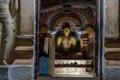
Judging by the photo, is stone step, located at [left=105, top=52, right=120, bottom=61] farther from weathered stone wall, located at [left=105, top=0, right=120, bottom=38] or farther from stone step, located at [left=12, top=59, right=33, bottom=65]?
stone step, located at [left=12, top=59, right=33, bottom=65]

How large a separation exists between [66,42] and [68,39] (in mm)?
141

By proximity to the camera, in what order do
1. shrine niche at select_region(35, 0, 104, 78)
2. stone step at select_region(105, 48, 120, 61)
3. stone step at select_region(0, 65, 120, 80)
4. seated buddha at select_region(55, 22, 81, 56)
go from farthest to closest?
seated buddha at select_region(55, 22, 81, 56) → shrine niche at select_region(35, 0, 104, 78) → stone step at select_region(105, 48, 120, 61) → stone step at select_region(0, 65, 120, 80)

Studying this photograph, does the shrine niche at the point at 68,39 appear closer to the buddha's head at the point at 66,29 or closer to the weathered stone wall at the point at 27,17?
the buddha's head at the point at 66,29

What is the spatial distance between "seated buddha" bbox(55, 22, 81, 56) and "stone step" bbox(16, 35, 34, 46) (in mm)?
3254

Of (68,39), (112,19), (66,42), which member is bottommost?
(66,42)

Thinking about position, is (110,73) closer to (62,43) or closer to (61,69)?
(61,69)

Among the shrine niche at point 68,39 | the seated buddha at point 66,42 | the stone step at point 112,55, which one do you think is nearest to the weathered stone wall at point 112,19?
the shrine niche at point 68,39

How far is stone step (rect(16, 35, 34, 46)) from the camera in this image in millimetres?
9281

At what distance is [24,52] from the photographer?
927 centimetres

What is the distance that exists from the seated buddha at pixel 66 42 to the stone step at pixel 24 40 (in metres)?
3.25

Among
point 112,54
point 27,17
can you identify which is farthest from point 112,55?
point 27,17

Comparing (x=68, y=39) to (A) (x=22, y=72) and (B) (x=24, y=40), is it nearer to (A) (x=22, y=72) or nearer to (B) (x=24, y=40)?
(B) (x=24, y=40)

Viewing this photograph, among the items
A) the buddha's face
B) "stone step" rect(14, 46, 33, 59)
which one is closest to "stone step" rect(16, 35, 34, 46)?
"stone step" rect(14, 46, 33, 59)

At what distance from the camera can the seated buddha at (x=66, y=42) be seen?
12.5 meters
